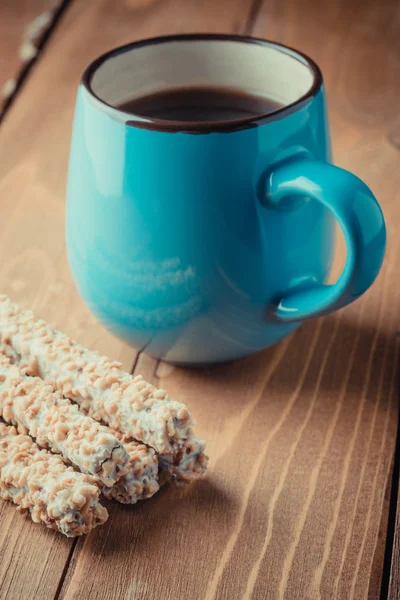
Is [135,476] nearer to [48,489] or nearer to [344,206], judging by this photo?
[48,489]

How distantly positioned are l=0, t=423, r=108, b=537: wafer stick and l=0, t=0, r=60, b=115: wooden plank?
0.65 meters

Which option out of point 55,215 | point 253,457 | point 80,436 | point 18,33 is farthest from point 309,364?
point 18,33

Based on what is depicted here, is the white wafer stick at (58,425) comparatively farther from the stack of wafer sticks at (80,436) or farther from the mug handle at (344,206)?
the mug handle at (344,206)

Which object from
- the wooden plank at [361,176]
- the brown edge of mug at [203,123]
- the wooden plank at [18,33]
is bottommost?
the wooden plank at [361,176]

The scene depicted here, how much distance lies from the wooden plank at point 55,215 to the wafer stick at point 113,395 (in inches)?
1.9

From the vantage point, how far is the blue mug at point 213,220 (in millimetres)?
509

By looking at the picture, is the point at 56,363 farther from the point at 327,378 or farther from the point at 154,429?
the point at 327,378

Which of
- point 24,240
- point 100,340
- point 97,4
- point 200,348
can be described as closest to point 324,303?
point 200,348

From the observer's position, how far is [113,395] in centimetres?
52

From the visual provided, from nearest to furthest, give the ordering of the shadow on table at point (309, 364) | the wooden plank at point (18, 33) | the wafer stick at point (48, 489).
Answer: the wafer stick at point (48, 489) < the shadow on table at point (309, 364) < the wooden plank at point (18, 33)

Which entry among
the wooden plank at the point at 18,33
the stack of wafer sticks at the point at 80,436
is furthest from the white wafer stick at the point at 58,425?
the wooden plank at the point at 18,33

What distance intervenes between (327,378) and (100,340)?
21 centimetres

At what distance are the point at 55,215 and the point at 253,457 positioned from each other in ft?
1.36

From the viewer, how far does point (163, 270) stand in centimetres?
55
